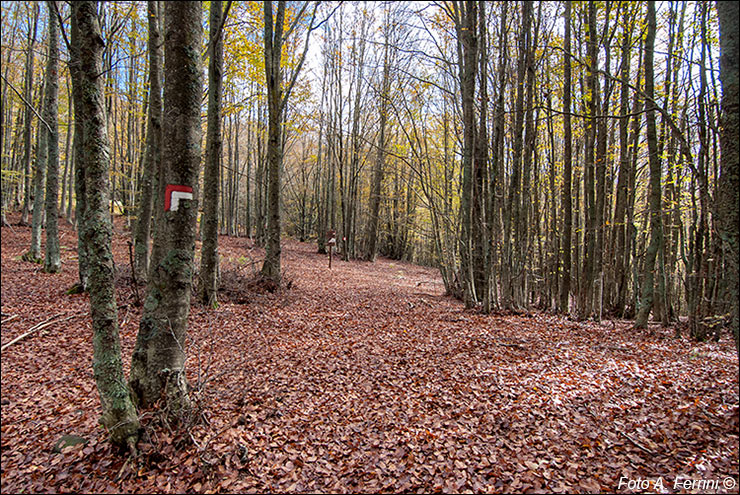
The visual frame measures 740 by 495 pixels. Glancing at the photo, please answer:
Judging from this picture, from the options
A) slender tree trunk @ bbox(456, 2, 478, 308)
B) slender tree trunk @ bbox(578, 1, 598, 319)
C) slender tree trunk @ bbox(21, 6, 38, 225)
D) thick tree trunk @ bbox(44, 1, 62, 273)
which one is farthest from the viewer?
slender tree trunk @ bbox(21, 6, 38, 225)

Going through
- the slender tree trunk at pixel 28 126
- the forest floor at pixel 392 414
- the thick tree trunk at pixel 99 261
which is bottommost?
the forest floor at pixel 392 414

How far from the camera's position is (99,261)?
8.74 feet

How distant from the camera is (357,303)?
867 cm

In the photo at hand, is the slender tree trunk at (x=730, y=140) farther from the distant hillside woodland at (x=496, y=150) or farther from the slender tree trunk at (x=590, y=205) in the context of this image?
the slender tree trunk at (x=590, y=205)

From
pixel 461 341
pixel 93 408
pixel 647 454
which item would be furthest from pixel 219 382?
pixel 647 454

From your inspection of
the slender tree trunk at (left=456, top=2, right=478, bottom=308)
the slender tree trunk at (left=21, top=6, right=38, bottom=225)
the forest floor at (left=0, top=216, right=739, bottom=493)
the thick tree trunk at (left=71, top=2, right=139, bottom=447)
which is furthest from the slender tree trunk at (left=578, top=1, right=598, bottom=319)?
the slender tree trunk at (left=21, top=6, right=38, bottom=225)

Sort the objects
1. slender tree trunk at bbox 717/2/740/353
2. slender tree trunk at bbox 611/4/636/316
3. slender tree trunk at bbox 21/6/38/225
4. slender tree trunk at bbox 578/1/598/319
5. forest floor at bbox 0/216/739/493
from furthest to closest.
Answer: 1. slender tree trunk at bbox 21/6/38/225
2. slender tree trunk at bbox 611/4/636/316
3. slender tree trunk at bbox 578/1/598/319
4. forest floor at bbox 0/216/739/493
5. slender tree trunk at bbox 717/2/740/353

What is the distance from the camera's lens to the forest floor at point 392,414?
2619 mm

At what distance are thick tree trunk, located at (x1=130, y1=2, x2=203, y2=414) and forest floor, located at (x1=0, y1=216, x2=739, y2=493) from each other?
0.32 meters

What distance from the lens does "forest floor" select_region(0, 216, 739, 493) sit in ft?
8.59

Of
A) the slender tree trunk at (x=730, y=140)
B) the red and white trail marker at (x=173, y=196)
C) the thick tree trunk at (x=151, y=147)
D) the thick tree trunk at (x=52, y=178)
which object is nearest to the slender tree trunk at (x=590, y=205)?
the slender tree trunk at (x=730, y=140)

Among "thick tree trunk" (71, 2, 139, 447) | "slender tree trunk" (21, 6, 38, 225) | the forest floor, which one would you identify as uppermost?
"slender tree trunk" (21, 6, 38, 225)

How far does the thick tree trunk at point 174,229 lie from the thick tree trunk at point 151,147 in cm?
425

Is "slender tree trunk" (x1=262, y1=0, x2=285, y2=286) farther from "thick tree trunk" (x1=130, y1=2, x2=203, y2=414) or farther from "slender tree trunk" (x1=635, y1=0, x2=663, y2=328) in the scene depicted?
"slender tree trunk" (x1=635, y1=0, x2=663, y2=328)
